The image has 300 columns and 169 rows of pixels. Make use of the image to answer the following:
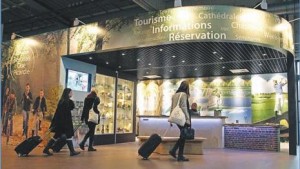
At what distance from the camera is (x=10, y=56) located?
35.6 ft

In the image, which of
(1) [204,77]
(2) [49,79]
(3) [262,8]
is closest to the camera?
(3) [262,8]

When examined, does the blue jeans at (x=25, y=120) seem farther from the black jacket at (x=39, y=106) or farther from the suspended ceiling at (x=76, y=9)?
the suspended ceiling at (x=76, y=9)

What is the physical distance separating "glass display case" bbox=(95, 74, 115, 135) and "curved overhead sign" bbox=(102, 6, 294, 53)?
133 inches

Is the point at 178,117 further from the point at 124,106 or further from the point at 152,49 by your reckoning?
the point at 124,106

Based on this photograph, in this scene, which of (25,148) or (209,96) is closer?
(25,148)

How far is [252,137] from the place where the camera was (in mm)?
9930

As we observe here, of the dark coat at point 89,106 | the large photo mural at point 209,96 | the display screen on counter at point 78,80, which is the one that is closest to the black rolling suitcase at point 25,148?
the dark coat at point 89,106

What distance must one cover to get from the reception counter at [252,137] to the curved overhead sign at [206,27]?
9.48 feet

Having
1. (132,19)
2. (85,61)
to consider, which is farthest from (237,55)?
(85,61)

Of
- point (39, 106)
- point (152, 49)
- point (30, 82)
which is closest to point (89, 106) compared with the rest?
point (39, 106)

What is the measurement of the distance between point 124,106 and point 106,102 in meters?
1.23

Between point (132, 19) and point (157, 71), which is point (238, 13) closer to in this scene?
point (132, 19)

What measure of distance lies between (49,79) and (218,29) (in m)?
5.09

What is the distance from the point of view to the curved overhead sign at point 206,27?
7.25 m
